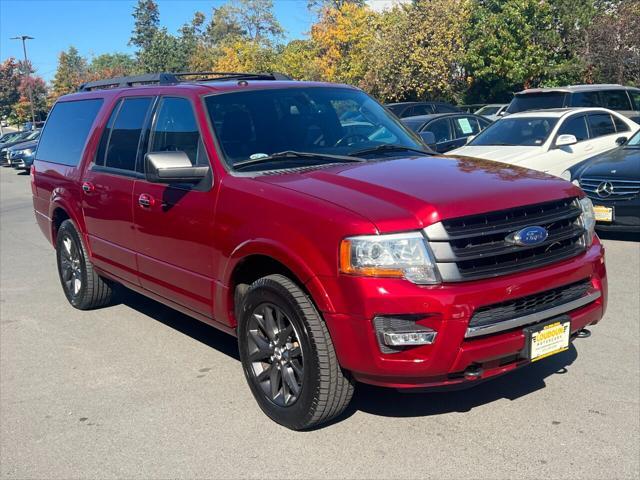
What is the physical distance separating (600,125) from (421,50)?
17.3 m

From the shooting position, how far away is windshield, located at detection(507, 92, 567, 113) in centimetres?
1357

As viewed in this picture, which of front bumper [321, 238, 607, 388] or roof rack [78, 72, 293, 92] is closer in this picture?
front bumper [321, 238, 607, 388]

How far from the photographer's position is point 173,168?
14.1 ft

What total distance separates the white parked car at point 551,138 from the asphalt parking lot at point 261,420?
4743 millimetres

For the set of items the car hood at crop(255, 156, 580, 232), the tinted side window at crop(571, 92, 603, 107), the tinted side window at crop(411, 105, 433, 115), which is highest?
the tinted side window at crop(571, 92, 603, 107)

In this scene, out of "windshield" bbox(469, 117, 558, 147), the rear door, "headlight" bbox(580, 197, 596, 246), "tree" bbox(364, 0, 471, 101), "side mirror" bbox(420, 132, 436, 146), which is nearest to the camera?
"headlight" bbox(580, 197, 596, 246)

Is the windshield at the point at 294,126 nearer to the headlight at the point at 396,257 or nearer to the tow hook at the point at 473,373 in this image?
the headlight at the point at 396,257

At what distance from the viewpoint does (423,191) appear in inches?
145

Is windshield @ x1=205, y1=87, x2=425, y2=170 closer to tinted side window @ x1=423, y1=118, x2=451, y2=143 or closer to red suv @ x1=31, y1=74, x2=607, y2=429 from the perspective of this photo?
red suv @ x1=31, y1=74, x2=607, y2=429

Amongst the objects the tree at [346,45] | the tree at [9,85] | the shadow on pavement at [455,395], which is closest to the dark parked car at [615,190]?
the shadow on pavement at [455,395]

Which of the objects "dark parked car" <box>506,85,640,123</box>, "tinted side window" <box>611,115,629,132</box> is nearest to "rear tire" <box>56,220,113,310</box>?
"tinted side window" <box>611,115,629,132</box>

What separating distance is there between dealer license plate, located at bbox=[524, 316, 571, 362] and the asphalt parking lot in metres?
0.49

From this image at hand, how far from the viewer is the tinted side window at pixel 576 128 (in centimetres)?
1080

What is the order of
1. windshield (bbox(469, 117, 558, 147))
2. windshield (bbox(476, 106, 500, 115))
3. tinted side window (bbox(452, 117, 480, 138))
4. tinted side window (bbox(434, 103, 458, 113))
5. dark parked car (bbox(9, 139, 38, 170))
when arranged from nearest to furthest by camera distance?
windshield (bbox(469, 117, 558, 147)) → tinted side window (bbox(452, 117, 480, 138)) → tinted side window (bbox(434, 103, 458, 113)) → windshield (bbox(476, 106, 500, 115)) → dark parked car (bbox(9, 139, 38, 170))
